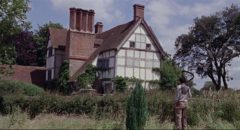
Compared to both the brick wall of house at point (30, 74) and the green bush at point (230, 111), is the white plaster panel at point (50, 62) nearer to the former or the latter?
the brick wall of house at point (30, 74)

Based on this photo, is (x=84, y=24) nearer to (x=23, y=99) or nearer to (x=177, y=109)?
(x=23, y=99)

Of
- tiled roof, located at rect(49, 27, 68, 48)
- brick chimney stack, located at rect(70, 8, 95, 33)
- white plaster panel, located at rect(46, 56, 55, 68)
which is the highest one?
brick chimney stack, located at rect(70, 8, 95, 33)

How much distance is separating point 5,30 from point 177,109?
55.2 feet

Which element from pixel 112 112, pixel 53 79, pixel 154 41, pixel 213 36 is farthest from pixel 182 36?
pixel 112 112

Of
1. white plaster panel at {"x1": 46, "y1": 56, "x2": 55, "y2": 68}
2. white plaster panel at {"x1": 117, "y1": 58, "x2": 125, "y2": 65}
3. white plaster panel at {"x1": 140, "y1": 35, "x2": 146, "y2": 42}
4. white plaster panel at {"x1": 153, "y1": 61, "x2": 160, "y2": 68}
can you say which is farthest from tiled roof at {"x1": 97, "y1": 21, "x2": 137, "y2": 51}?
white plaster panel at {"x1": 46, "y1": 56, "x2": 55, "y2": 68}

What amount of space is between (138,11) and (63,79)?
10380 millimetres

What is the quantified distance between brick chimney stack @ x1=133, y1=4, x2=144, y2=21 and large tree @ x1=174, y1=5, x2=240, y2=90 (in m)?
12.0

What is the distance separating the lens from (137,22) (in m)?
46.3

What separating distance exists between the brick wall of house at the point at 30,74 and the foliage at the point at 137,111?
41096 millimetres

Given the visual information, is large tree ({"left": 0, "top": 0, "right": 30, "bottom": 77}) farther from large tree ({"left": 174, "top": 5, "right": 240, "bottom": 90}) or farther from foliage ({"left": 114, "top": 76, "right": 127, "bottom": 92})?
large tree ({"left": 174, "top": 5, "right": 240, "bottom": 90})

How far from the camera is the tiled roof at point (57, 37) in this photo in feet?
177

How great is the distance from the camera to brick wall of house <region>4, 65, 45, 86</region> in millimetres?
55156

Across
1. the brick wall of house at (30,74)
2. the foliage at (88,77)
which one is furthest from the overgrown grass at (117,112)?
the brick wall of house at (30,74)

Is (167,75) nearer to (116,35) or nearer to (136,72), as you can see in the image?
(136,72)
